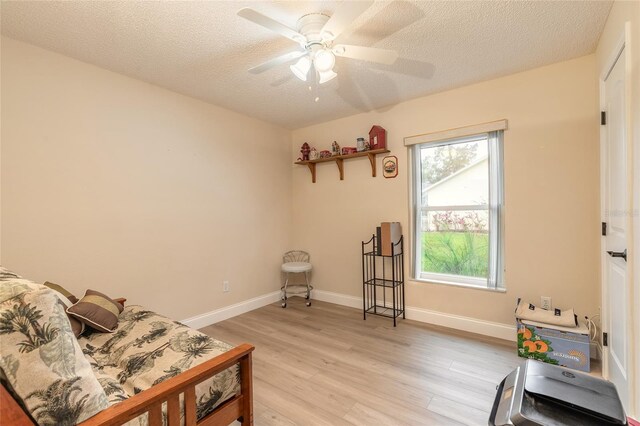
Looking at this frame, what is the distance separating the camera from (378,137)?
3.46m

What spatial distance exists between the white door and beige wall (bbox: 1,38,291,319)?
3.33 meters

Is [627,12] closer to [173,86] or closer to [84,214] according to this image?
[173,86]

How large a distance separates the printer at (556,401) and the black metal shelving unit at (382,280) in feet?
7.63

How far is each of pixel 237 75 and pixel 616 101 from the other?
2780 millimetres

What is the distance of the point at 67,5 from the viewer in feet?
5.81

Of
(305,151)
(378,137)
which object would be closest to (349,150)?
(378,137)

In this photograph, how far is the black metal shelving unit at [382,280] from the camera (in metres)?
3.39

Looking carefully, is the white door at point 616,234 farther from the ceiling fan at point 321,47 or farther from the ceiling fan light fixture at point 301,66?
the ceiling fan light fixture at point 301,66

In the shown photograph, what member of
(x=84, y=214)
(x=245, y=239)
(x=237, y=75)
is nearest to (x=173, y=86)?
(x=237, y=75)

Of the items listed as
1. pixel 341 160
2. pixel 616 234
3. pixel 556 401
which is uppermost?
pixel 341 160

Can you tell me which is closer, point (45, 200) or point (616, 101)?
point (616, 101)

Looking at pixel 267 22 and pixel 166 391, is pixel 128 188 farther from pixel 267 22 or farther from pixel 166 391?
pixel 166 391

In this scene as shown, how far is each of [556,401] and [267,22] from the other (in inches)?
75.0

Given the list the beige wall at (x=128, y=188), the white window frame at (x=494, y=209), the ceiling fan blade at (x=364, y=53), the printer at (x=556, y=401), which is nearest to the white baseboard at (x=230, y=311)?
the beige wall at (x=128, y=188)
